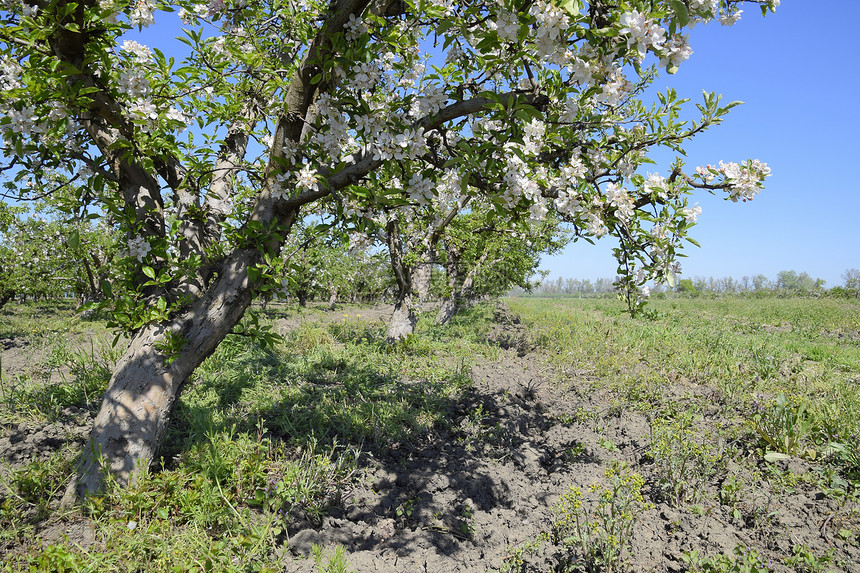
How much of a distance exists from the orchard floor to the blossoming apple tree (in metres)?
1.36

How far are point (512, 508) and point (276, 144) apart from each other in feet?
11.2

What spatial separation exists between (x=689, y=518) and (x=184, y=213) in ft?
15.1

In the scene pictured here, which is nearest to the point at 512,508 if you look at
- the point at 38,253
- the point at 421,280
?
the point at 421,280

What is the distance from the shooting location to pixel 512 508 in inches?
127

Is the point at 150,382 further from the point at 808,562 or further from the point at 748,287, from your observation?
the point at 748,287

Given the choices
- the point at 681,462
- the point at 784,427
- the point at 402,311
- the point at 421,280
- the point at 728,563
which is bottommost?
the point at 728,563

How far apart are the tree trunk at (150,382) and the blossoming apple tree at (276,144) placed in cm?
1

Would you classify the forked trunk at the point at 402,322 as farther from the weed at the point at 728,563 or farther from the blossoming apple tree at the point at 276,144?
the weed at the point at 728,563

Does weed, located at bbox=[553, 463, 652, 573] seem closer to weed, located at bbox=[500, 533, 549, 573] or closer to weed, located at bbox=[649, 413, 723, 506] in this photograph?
weed, located at bbox=[500, 533, 549, 573]

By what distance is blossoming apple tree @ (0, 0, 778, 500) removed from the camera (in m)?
2.43

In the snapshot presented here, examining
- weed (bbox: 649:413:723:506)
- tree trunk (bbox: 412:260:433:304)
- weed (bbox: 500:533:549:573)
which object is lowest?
weed (bbox: 500:533:549:573)

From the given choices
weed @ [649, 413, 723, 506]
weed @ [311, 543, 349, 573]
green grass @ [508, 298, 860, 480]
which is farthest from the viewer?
green grass @ [508, 298, 860, 480]

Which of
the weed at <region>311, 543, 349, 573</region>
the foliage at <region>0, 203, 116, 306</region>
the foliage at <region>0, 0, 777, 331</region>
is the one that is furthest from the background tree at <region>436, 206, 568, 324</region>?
the foliage at <region>0, 203, 116, 306</region>

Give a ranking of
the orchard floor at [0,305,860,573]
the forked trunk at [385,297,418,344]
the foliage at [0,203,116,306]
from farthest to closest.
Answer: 1. the foliage at [0,203,116,306]
2. the forked trunk at [385,297,418,344]
3. the orchard floor at [0,305,860,573]
